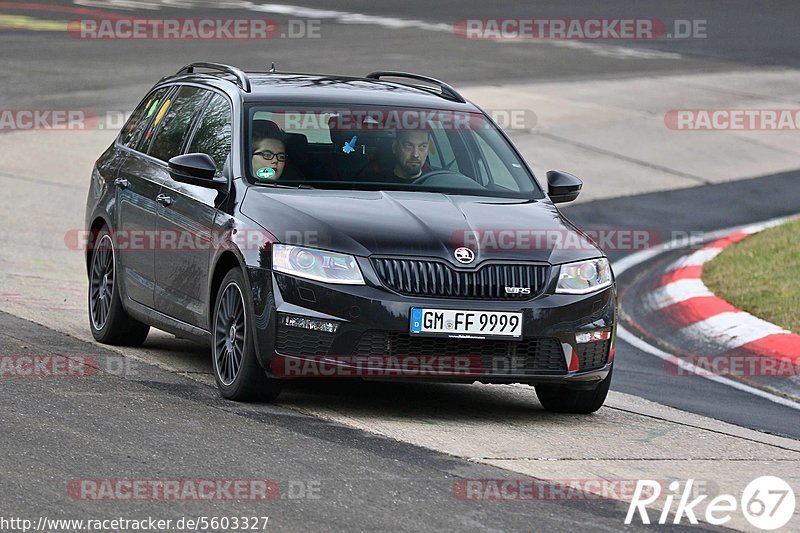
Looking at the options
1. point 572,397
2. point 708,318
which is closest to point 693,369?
point 708,318

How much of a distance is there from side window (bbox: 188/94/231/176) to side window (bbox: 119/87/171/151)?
0.84 m

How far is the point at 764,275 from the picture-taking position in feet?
42.2

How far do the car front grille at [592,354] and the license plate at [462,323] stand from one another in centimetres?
48

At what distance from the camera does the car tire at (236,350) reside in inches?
309

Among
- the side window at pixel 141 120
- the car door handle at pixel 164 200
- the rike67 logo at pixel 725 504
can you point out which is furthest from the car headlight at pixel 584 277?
the side window at pixel 141 120

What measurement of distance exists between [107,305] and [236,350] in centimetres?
207

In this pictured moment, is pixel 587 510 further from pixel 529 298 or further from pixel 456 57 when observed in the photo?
pixel 456 57

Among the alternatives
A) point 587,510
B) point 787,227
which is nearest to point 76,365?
point 587,510

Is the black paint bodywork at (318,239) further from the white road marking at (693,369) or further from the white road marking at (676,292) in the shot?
the white road marking at (676,292)

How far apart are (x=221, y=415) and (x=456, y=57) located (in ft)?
67.2

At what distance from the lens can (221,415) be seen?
7.58 metres

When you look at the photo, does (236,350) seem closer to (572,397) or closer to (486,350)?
(486,350)

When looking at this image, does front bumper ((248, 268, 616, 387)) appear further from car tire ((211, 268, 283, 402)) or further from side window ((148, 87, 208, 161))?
side window ((148, 87, 208, 161))

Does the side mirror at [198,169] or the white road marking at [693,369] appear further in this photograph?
the white road marking at [693,369]
